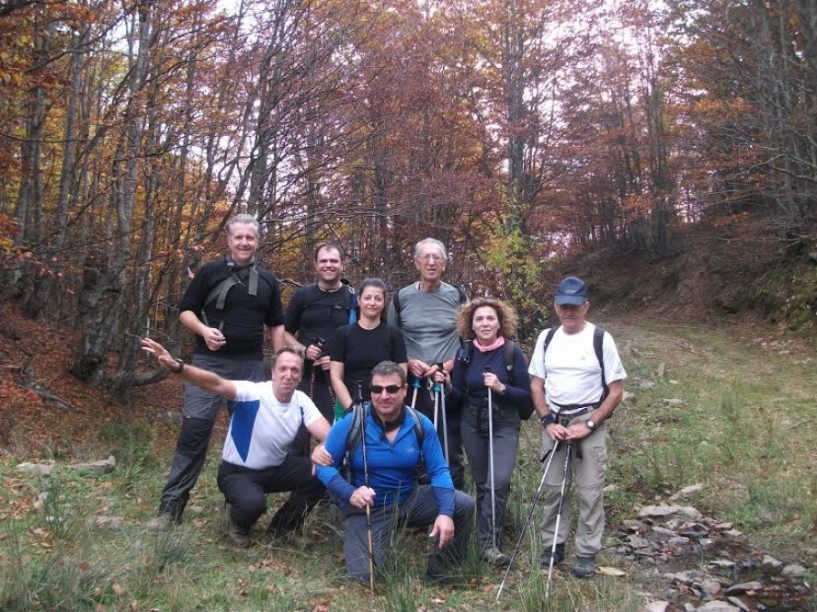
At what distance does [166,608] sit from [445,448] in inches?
92.5

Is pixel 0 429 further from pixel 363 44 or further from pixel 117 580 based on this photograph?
pixel 363 44

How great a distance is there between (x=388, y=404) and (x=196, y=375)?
1235 mm

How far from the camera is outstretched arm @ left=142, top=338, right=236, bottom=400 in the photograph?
3.97 metres

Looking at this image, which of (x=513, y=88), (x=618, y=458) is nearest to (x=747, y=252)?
(x=513, y=88)

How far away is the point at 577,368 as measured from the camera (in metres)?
4.61

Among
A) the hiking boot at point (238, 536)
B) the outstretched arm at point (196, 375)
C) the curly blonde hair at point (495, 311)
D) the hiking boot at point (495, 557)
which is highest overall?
the curly blonde hair at point (495, 311)

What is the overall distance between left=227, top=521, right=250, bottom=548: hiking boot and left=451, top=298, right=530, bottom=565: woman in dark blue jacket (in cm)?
163

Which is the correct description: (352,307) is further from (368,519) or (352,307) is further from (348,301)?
(368,519)

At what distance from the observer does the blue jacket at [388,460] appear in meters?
4.27

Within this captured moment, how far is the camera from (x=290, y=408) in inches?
187

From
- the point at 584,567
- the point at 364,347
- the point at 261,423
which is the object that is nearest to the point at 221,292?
the point at 261,423

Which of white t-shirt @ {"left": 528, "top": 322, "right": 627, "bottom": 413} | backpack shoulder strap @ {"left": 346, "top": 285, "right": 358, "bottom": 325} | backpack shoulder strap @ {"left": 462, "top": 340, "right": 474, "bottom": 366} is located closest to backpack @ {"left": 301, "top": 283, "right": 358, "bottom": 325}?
backpack shoulder strap @ {"left": 346, "top": 285, "right": 358, "bottom": 325}

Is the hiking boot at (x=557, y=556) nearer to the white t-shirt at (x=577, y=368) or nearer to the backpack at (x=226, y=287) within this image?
the white t-shirt at (x=577, y=368)

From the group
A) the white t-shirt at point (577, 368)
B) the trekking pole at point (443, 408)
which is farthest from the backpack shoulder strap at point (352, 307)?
the white t-shirt at point (577, 368)
